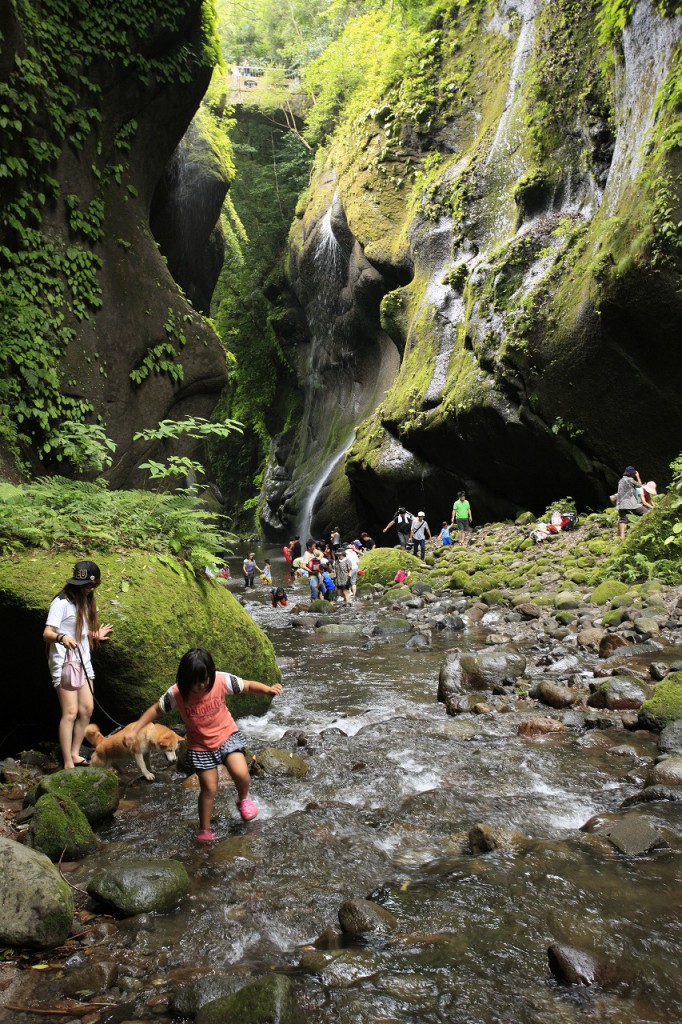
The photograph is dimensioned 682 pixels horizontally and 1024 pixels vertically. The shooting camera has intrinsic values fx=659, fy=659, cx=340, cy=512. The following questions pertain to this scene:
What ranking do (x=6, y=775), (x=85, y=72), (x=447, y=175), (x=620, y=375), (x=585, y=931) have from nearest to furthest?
(x=585, y=931)
(x=6, y=775)
(x=85, y=72)
(x=620, y=375)
(x=447, y=175)

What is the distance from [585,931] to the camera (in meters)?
3.31

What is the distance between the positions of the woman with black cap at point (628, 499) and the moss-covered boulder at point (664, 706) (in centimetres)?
785

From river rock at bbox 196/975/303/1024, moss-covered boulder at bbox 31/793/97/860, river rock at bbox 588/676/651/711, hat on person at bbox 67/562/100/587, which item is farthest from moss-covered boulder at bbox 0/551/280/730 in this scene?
river rock at bbox 588/676/651/711

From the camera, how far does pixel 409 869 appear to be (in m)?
4.10

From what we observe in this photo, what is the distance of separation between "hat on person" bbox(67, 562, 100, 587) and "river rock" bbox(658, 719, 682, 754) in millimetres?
4958

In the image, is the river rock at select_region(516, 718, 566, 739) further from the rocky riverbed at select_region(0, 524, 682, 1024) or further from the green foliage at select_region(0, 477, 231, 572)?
the green foliage at select_region(0, 477, 231, 572)

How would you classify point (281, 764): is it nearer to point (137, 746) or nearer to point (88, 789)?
point (137, 746)

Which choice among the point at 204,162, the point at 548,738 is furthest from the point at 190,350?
the point at 548,738

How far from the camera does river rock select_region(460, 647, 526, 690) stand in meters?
8.05

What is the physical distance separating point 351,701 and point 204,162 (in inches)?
757

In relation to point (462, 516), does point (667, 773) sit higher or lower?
lower

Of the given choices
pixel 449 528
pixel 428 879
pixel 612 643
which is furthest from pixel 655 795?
pixel 449 528

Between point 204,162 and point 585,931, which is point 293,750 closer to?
point 585,931

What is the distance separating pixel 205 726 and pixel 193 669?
0.50m
